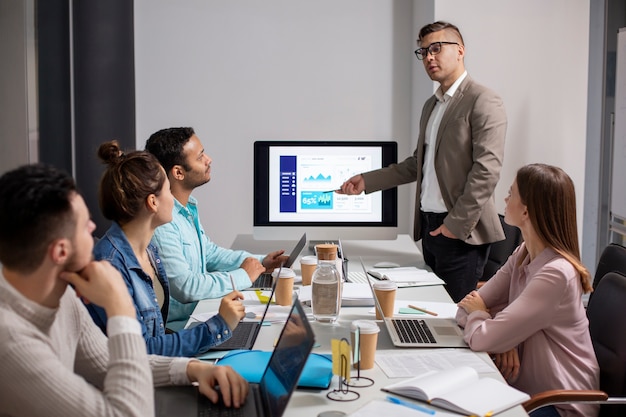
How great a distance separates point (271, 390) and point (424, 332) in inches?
29.3

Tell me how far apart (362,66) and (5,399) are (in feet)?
11.2

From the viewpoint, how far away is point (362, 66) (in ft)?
14.3

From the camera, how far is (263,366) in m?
1.81

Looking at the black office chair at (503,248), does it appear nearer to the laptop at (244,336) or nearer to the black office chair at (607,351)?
the black office chair at (607,351)

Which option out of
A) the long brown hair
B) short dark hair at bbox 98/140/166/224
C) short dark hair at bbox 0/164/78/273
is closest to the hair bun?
short dark hair at bbox 98/140/166/224

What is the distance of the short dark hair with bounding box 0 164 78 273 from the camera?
1248 mm

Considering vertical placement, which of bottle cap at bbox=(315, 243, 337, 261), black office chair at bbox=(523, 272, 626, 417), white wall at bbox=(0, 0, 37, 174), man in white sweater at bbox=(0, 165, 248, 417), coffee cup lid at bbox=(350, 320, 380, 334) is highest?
white wall at bbox=(0, 0, 37, 174)

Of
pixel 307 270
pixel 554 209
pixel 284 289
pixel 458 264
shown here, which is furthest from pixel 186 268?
pixel 458 264

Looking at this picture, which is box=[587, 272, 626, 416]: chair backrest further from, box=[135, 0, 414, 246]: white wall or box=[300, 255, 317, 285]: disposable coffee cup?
box=[135, 0, 414, 246]: white wall

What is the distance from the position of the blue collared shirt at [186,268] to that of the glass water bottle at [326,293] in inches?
18.8

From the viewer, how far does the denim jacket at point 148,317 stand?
1.92m

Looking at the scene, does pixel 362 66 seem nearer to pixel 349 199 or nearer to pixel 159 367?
pixel 349 199

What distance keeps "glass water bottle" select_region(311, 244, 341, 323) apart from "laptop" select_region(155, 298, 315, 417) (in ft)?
1.86

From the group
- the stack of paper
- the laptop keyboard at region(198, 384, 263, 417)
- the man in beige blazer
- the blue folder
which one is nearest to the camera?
the laptop keyboard at region(198, 384, 263, 417)
